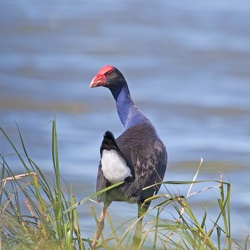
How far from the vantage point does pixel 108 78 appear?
5.63 meters

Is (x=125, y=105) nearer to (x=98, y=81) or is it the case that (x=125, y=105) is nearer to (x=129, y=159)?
(x=98, y=81)

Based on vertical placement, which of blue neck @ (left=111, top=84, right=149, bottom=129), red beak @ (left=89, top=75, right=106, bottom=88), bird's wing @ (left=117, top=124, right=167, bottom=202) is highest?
red beak @ (left=89, top=75, right=106, bottom=88)

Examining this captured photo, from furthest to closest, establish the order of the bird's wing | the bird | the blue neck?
1. the blue neck
2. the bird's wing
3. the bird

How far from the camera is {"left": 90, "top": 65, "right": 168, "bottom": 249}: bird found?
14.6ft

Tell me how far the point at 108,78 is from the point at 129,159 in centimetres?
86

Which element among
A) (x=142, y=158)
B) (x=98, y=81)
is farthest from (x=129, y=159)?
(x=98, y=81)

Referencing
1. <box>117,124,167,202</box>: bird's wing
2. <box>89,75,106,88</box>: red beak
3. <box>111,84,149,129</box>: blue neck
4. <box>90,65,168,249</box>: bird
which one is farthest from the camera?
<box>111,84,149,129</box>: blue neck

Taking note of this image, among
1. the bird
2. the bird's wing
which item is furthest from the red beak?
the bird's wing

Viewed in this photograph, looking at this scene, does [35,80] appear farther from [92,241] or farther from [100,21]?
[92,241]

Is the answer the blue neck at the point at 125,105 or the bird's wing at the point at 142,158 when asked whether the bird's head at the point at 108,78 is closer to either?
the blue neck at the point at 125,105

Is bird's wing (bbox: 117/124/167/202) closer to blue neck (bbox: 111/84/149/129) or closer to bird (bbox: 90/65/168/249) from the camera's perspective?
bird (bbox: 90/65/168/249)

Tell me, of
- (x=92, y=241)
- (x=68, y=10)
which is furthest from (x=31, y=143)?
(x=68, y=10)

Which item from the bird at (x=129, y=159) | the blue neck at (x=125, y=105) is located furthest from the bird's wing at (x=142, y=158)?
the blue neck at (x=125, y=105)

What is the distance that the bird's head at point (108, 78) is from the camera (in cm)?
560
